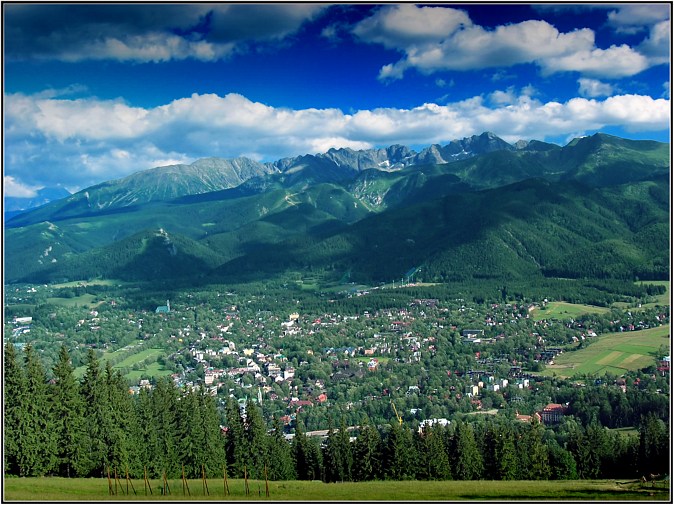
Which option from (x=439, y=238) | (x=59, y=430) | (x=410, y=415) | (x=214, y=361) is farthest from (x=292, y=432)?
(x=439, y=238)

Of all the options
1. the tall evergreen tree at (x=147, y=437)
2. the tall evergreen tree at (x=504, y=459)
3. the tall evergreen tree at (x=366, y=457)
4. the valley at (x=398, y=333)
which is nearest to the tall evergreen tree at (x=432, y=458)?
Answer: the valley at (x=398, y=333)

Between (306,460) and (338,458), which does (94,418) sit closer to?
(306,460)

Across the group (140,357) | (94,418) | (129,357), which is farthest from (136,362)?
(94,418)

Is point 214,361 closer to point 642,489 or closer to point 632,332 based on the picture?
point 632,332

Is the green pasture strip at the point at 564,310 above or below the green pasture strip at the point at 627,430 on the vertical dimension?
above

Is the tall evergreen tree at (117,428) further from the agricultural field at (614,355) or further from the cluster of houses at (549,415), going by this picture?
the agricultural field at (614,355)

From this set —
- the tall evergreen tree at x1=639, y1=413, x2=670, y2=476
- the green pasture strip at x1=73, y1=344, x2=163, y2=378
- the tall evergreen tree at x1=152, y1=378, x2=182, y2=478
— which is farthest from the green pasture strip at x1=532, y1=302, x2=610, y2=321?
the tall evergreen tree at x1=152, y1=378, x2=182, y2=478
